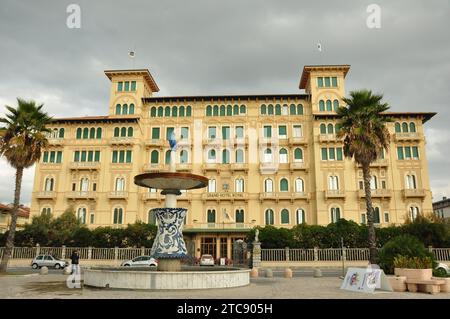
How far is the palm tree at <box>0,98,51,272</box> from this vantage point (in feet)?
85.8

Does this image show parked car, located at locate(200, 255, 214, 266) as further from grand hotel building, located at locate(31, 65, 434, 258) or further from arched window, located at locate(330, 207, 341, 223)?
arched window, located at locate(330, 207, 341, 223)

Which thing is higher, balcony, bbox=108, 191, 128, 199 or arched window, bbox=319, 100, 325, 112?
arched window, bbox=319, 100, 325, 112

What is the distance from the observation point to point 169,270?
58.0 ft

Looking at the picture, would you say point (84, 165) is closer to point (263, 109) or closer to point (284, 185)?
point (263, 109)

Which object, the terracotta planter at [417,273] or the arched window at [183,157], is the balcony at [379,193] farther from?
the terracotta planter at [417,273]

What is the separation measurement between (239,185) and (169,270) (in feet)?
95.3

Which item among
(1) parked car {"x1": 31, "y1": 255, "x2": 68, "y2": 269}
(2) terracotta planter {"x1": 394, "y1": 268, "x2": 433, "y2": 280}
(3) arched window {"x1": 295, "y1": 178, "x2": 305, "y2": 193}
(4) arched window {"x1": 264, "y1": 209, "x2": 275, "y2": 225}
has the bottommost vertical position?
(1) parked car {"x1": 31, "y1": 255, "x2": 68, "y2": 269}

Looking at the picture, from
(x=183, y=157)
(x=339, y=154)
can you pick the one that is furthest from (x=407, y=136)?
(x=183, y=157)

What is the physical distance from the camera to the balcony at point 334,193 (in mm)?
43344

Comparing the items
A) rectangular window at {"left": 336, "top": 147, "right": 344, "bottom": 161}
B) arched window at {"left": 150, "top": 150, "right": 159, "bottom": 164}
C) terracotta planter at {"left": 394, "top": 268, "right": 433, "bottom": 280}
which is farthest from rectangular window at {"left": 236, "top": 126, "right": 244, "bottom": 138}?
terracotta planter at {"left": 394, "top": 268, "right": 433, "bottom": 280}

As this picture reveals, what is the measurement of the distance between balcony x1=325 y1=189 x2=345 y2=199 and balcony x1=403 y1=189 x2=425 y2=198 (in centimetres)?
700

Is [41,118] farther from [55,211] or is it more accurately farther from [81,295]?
[55,211]

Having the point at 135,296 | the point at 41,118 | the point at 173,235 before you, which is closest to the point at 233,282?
the point at 173,235
